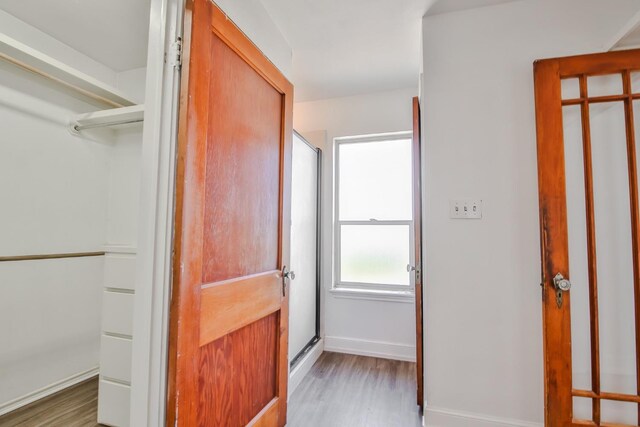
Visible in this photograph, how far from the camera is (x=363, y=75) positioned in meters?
2.68

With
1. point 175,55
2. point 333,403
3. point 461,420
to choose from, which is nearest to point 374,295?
point 333,403

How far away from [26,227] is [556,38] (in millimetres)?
3353

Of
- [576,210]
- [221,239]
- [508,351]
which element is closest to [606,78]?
[576,210]

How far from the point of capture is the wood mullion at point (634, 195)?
147cm

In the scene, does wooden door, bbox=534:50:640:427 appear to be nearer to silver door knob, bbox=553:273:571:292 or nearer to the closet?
silver door knob, bbox=553:273:571:292

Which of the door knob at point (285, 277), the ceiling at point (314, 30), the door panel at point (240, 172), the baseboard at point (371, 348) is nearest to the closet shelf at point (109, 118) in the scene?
the ceiling at point (314, 30)

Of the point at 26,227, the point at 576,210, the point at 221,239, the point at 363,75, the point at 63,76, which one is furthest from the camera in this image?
the point at 363,75

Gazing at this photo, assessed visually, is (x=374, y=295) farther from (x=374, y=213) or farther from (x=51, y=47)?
(x=51, y=47)

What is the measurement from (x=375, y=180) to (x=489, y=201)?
1.41m

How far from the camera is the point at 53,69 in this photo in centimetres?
168

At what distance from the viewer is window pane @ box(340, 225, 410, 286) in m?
2.96

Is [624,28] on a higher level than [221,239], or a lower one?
higher

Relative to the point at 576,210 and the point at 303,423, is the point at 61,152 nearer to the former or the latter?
the point at 303,423

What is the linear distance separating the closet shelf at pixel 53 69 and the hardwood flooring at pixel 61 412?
1.93 metres
